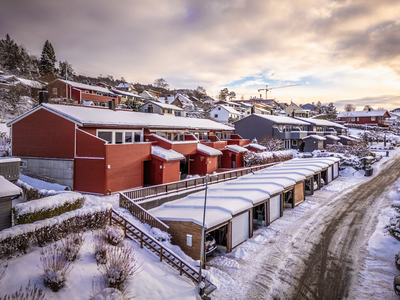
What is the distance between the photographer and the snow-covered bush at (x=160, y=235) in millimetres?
14101

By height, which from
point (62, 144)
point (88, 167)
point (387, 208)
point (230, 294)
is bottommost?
point (230, 294)

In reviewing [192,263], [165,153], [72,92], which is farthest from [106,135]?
[72,92]

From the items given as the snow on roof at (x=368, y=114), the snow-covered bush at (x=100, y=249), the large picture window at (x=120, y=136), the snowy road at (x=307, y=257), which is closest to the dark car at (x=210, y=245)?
the snowy road at (x=307, y=257)

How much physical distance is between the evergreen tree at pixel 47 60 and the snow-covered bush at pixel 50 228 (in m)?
74.4

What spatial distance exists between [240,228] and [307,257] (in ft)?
14.8

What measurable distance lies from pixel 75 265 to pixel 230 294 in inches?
283

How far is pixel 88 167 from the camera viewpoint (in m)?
19.7

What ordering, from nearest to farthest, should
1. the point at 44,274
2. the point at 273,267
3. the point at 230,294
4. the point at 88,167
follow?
the point at 44,274
the point at 230,294
the point at 273,267
the point at 88,167

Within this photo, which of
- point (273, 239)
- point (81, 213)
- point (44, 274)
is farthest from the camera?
point (273, 239)

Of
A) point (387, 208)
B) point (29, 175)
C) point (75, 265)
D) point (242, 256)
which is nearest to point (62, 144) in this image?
point (29, 175)

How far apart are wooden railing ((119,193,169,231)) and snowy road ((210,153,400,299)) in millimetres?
3964

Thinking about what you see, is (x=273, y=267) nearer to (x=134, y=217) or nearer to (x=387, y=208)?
(x=134, y=217)

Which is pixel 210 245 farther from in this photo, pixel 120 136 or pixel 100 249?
pixel 120 136

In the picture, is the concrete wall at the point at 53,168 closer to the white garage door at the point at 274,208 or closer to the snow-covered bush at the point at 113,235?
the snow-covered bush at the point at 113,235
